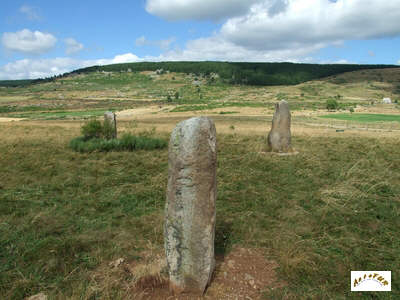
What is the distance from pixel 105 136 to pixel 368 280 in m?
15.6

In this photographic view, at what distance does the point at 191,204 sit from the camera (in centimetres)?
393

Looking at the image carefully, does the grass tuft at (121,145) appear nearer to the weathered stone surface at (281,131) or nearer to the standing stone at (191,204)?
the weathered stone surface at (281,131)

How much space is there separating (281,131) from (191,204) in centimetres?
1075

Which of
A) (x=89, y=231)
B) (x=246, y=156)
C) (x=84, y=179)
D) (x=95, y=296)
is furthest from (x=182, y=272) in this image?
(x=246, y=156)

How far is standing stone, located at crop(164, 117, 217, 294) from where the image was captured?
12.6 ft

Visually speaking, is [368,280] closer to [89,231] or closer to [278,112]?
[89,231]

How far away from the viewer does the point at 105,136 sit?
17141 millimetres

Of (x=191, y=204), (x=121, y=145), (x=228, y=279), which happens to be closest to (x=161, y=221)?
(x=228, y=279)
